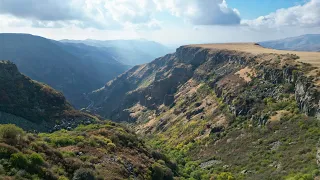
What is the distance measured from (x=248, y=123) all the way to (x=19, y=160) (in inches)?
1896

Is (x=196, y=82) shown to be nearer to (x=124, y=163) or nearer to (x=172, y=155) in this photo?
(x=172, y=155)

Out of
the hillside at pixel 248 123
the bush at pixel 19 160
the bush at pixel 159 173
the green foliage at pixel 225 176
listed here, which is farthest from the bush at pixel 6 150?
the green foliage at pixel 225 176

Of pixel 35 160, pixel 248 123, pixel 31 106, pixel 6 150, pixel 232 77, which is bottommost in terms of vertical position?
pixel 248 123

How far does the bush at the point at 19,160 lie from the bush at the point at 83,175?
3.06m

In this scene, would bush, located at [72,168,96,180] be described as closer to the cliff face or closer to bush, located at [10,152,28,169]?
bush, located at [10,152,28,169]

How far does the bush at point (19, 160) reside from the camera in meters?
16.7

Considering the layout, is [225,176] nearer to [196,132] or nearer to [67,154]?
[67,154]

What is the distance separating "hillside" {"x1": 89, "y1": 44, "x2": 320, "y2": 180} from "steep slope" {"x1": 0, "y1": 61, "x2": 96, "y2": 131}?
79.5 feet

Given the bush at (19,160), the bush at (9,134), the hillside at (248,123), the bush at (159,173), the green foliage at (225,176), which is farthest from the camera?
the hillside at (248,123)

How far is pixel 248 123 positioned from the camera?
57.6 m

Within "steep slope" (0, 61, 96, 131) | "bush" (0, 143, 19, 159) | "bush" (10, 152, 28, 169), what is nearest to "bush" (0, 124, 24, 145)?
"bush" (0, 143, 19, 159)

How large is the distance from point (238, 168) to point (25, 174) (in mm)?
32149

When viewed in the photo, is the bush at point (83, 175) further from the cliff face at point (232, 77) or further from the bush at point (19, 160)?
the cliff face at point (232, 77)

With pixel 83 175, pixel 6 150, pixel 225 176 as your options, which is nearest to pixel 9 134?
pixel 6 150
